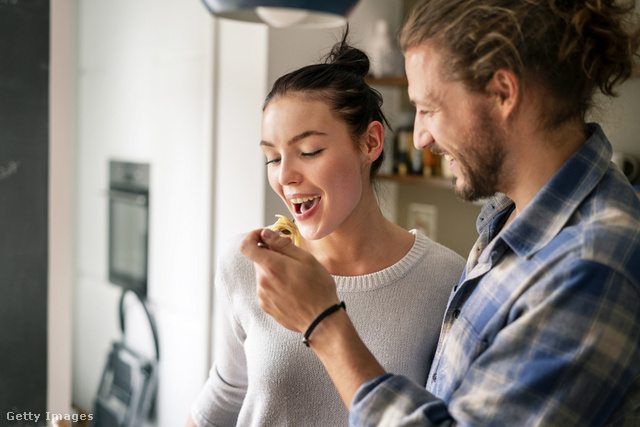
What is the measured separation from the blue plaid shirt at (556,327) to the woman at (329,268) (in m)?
0.33

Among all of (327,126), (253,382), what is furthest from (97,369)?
Result: (327,126)

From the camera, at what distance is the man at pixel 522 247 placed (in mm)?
690

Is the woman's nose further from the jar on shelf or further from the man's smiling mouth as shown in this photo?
the jar on shelf

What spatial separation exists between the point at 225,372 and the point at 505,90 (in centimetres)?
86

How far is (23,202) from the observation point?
1.89 metres

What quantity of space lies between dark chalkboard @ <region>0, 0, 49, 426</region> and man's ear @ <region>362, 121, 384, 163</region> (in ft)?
3.94

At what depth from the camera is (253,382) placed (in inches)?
45.9

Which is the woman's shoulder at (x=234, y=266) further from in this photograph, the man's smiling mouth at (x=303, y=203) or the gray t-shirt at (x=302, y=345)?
the man's smiling mouth at (x=303, y=203)

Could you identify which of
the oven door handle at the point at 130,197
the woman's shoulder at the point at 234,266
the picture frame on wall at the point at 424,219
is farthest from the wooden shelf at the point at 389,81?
the woman's shoulder at the point at 234,266

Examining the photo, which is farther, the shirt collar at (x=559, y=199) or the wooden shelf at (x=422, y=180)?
the wooden shelf at (x=422, y=180)

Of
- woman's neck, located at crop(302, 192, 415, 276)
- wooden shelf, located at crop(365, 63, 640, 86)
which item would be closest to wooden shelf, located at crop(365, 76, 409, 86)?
wooden shelf, located at crop(365, 63, 640, 86)

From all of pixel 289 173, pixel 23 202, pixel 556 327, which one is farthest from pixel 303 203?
pixel 23 202

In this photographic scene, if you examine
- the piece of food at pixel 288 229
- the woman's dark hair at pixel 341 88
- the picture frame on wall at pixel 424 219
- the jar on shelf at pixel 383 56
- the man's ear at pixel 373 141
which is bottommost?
the picture frame on wall at pixel 424 219

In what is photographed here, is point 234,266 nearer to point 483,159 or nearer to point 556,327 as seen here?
point 483,159
